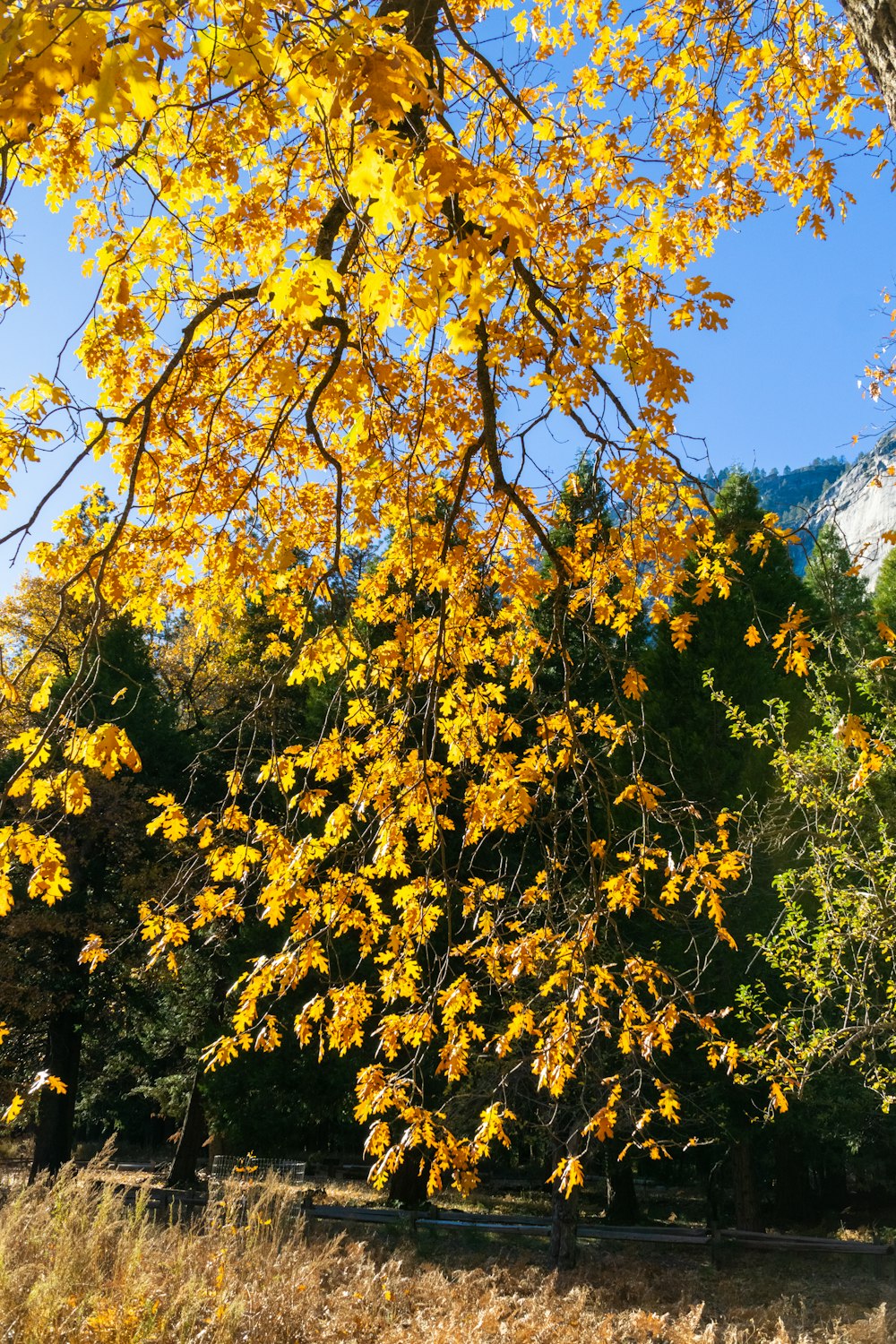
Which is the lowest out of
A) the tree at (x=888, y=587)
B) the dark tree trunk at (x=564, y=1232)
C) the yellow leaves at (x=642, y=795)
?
the dark tree trunk at (x=564, y=1232)

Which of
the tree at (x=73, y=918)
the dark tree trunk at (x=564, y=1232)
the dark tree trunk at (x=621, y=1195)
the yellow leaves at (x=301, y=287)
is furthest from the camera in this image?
the dark tree trunk at (x=621, y=1195)

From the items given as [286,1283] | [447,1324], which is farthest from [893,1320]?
[286,1283]

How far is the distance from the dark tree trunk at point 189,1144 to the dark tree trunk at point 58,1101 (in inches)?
68.2

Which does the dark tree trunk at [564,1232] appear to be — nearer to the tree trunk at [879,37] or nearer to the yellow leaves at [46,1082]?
the yellow leaves at [46,1082]

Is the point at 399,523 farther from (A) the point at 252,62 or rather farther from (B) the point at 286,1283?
(B) the point at 286,1283

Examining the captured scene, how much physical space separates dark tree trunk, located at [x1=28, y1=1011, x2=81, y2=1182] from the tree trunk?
1573 centimetres

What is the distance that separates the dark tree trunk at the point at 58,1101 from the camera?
48.6ft

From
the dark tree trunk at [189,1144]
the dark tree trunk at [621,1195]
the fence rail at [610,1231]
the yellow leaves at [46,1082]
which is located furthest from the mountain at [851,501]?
the dark tree trunk at [189,1144]

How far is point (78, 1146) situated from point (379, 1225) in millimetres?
14495

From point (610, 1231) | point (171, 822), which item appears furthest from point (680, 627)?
point (610, 1231)

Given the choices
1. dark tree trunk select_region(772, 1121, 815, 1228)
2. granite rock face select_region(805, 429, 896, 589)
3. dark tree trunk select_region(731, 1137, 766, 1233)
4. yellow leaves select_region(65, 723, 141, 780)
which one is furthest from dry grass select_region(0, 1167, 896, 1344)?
dark tree trunk select_region(772, 1121, 815, 1228)

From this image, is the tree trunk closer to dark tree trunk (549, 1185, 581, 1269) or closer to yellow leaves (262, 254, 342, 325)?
yellow leaves (262, 254, 342, 325)

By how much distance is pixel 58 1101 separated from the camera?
14977 mm

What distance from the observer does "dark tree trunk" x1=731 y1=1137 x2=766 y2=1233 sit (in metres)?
13.8
